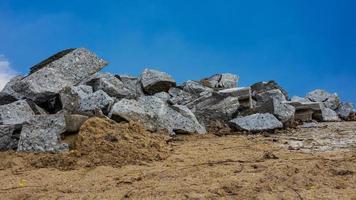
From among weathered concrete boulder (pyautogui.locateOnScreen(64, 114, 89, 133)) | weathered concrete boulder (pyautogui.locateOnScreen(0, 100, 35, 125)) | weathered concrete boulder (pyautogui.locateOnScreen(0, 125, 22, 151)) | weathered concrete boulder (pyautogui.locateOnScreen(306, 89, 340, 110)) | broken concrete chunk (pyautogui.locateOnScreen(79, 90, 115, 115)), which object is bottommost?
weathered concrete boulder (pyautogui.locateOnScreen(0, 125, 22, 151))

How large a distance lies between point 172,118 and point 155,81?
7.93 feet

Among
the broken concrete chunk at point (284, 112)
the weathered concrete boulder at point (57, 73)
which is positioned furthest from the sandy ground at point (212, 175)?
the weathered concrete boulder at point (57, 73)

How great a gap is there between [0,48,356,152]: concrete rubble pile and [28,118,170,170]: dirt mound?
1.43ft

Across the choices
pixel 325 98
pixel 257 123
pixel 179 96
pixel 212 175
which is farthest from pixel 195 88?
pixel 212 175

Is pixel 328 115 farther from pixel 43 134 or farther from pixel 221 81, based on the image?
pixel 43 134

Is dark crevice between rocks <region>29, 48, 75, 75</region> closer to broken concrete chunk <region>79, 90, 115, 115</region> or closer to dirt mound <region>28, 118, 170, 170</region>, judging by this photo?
broken concrete chunk <region>79, 90, 115, 115</region>

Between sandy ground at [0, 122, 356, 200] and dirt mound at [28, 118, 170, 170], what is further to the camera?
dirt mound at [28, 118, 170, 170]

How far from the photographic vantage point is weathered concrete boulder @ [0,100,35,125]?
906cm

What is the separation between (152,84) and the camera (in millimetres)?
11695

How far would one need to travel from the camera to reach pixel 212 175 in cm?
627

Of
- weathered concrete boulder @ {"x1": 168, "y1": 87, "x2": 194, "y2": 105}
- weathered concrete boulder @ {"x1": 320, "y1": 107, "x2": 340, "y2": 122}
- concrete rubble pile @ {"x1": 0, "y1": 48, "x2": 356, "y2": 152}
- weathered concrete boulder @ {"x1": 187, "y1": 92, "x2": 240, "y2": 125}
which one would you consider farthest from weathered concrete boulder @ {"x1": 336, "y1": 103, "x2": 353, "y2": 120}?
weathered concrete boulder @ {"x1": 168, "y1": 87, "x2": 194, "y2": 105}

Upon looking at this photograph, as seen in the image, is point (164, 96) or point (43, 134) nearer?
point (43, 134)

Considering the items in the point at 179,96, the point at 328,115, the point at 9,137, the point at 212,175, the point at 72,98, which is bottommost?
the point at 212,175

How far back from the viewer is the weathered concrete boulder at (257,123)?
9570mm
